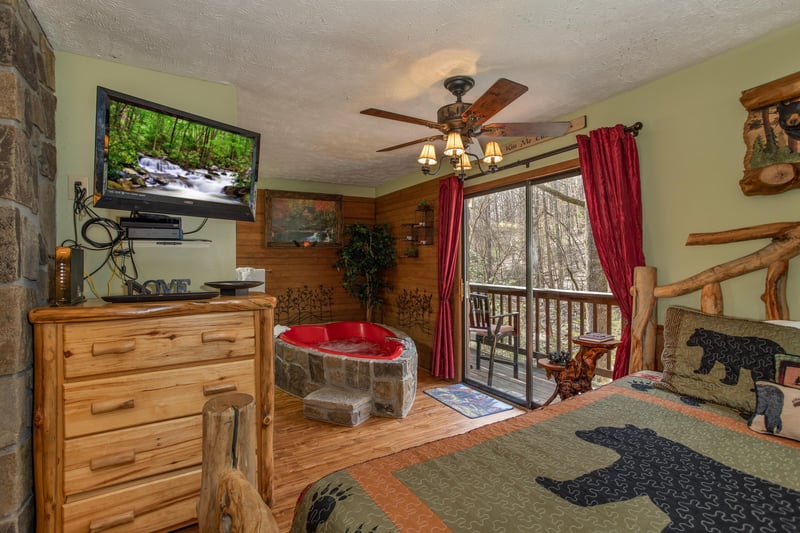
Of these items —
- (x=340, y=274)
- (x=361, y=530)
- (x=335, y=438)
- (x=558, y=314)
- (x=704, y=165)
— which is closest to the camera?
(x=361, y=530)

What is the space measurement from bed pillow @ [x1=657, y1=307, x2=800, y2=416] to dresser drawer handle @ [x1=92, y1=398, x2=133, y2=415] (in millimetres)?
2573

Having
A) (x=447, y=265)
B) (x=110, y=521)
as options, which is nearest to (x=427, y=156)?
(x=447, y=265)

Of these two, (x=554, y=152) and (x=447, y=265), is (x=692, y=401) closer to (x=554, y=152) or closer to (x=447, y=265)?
(x=554, y=152)

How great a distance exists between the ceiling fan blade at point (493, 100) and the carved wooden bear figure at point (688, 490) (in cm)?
156

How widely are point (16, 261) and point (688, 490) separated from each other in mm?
2426

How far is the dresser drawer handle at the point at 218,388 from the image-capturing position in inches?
74.9

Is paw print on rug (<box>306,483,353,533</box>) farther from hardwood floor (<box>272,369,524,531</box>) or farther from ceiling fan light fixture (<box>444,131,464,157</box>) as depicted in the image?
ceiling fan light fixture (<box>444,131,464,157</box>)

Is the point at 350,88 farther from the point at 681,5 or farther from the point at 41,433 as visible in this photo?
the point at 41,433

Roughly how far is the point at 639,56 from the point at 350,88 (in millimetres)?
1739

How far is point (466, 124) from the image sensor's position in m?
2.16

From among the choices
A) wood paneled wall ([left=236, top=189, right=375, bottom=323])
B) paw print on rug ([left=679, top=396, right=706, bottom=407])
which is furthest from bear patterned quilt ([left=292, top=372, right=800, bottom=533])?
wood paneled wall ([left=236, top=189, right=375, bottom=323])

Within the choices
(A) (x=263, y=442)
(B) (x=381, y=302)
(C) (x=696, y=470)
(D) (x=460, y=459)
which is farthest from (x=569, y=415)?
(B) (x=381, y=302)

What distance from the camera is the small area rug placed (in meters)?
3.47

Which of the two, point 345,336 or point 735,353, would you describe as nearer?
point 735,353
